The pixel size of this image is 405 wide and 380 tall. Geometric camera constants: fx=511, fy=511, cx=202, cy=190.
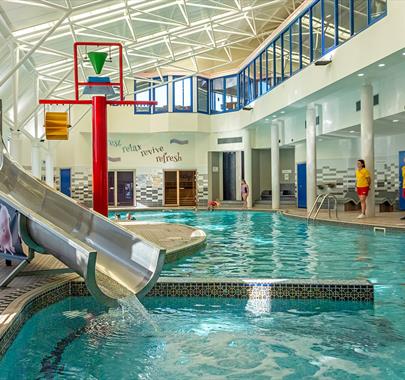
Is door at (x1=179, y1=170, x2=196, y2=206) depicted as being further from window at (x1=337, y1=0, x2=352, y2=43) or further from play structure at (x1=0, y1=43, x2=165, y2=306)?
play structure at (x1=0, y1=43, x2=165, y2=306)

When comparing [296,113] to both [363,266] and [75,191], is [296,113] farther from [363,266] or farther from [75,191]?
[363,266]

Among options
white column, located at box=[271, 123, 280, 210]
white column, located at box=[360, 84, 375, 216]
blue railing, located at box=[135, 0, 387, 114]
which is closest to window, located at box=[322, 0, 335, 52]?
blue railing, located at box=[135, 0, 387, 114]

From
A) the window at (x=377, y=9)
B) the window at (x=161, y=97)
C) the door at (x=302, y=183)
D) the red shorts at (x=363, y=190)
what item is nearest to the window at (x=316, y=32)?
the window at (x=377, y=9)

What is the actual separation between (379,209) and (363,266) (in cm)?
1083

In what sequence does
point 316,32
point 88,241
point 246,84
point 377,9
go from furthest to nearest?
point 246,84 < point 316,32 < point 377,9 < point 88,241

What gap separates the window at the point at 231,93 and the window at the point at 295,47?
7937 millimetres

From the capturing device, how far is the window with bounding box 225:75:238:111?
24484 millimetres

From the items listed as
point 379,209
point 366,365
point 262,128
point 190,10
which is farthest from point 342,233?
point 262,128

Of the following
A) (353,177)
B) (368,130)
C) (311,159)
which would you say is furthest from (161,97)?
(368,130)

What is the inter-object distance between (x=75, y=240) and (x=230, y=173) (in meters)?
22.2

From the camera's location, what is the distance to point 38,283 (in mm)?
5059

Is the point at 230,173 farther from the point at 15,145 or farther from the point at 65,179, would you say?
the point at 15,145

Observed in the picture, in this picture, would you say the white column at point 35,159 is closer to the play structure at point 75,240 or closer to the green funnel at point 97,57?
the green funnel at point 97,57

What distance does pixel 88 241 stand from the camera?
5.32m
